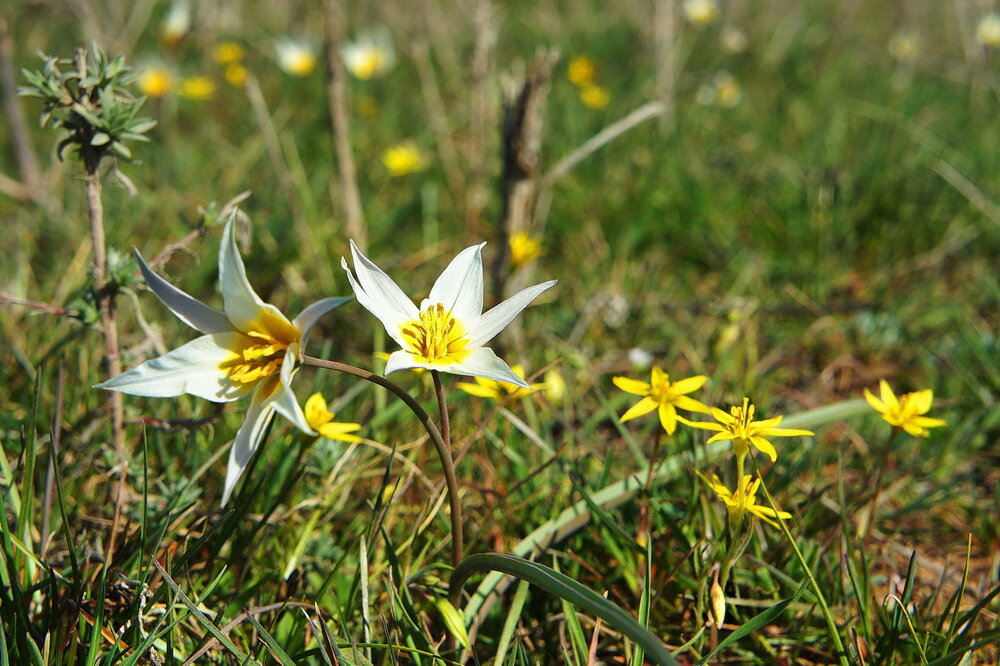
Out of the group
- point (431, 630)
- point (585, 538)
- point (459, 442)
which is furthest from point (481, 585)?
point (459, 442)

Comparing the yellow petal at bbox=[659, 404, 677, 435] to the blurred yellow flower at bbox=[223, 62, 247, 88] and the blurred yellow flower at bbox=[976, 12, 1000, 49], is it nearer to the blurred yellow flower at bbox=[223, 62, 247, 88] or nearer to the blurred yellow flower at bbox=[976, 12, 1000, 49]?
the blurred yellow flower at bbox=[223, 62, 247, 88]

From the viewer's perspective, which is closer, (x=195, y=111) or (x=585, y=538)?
(x=585, y=538)

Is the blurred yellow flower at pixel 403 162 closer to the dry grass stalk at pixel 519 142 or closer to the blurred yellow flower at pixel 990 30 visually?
the dry grass stalk at pixel 519 142

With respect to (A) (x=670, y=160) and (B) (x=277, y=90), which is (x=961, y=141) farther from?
(B) (x=277, y=90)

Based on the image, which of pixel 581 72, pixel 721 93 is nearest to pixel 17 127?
pixel 581 72

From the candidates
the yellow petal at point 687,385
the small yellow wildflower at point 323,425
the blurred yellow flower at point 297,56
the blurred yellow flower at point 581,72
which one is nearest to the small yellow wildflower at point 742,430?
the yellow petal at point 687,385

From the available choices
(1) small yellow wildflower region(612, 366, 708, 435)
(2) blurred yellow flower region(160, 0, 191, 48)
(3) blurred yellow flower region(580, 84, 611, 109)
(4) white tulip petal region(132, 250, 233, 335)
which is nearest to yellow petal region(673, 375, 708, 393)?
(1) small yellow wildflower region(612, 366, 708, 435)
